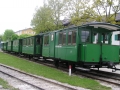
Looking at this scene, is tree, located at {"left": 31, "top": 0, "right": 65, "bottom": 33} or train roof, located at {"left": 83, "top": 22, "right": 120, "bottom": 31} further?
tree, located at {"left": 31, "top": 0, "right": 65, "bottom": 33}

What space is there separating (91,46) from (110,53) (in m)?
1.53

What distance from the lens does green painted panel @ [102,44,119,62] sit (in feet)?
45.5

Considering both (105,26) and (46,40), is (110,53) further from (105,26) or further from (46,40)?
(46,40)

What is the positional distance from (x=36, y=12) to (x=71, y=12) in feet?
41.0

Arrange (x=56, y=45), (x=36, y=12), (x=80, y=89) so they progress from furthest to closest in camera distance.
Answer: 1. (x=36, y=12)
2. (x=56, y=45)
3. (x=80, y=89)

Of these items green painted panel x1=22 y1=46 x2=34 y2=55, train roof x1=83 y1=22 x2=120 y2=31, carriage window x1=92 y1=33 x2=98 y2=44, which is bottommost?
green painted panel x1=22 y1=46 x2=34 y2=55

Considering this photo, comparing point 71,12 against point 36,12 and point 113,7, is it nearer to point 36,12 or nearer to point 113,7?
point 113,7

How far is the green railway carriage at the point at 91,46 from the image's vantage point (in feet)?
44.2

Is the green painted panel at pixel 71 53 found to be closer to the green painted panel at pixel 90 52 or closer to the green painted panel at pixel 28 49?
the green painted panel at pixel 90 52

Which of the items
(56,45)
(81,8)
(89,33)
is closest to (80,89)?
(89,33)

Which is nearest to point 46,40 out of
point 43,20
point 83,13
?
point 83,13

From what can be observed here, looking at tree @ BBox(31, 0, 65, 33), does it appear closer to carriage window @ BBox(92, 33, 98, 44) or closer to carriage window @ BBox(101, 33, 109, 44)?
carriage window @ BBox(101, 33, 109, 44)

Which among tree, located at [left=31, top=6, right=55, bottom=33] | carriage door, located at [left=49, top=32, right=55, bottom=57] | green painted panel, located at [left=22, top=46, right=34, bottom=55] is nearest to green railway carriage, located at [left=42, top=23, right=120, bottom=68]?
carriage door, located at [left=49, top=32, right=55, bottom=57]

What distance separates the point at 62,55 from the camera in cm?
1648
